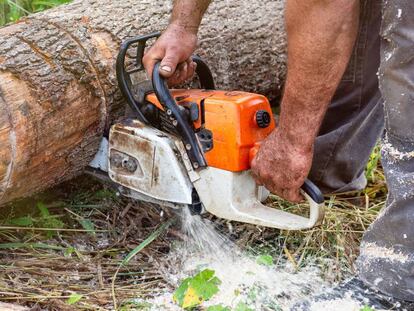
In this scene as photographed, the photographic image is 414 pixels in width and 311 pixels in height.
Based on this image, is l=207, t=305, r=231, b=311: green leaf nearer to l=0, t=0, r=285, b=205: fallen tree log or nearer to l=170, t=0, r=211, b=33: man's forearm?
l=0, t=0, r=285, b=205: fallen tree log

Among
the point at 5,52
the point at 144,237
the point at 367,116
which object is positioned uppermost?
the point at 5,52

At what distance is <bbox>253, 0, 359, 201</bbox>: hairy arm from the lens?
2.20 m

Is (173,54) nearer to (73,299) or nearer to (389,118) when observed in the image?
(389,118)

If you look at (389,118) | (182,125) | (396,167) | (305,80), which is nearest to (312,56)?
(305,80)

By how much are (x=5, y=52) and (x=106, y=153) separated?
604 millimetres

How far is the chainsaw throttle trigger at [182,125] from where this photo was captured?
262cm

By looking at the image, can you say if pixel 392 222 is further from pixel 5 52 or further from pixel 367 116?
pixel 5 52

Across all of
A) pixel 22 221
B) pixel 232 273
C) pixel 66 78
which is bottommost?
pixel 232 273

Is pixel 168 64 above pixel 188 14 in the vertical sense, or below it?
below

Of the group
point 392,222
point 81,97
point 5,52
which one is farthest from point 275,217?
point 5,52

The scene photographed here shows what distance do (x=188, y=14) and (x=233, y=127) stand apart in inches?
23.8

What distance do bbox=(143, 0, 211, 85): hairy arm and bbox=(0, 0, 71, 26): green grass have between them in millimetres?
1373

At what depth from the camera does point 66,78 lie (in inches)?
111

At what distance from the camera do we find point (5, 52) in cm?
272
